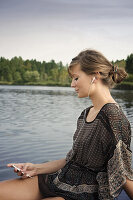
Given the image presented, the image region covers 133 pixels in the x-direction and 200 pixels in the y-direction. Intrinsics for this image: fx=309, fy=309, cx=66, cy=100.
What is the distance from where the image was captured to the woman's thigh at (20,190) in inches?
92.0

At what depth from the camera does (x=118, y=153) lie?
2.18 metres

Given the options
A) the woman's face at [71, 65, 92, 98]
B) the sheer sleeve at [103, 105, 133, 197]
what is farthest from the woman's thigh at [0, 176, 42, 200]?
the woman's face at [71, 65, 92, 98]

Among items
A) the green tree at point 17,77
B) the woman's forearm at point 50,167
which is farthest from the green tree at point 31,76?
the woman's forearm at point 50,167

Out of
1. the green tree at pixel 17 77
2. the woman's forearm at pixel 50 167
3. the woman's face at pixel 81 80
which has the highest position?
the woman's face at pixel 81 80

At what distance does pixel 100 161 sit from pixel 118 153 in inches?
7.0

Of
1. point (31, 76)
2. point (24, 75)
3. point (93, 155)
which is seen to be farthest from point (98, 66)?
point (24, 75)

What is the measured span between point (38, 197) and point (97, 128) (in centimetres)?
71

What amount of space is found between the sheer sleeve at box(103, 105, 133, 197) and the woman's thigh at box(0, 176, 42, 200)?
0.60 metres

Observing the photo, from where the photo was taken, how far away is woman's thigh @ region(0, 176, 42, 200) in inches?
92.0

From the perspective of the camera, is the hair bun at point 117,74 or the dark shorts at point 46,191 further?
the hair bun at point 117,74

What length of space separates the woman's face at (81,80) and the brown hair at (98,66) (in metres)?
0.03

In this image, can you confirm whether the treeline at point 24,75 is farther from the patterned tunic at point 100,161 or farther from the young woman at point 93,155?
the patterned tunic at point 100,161

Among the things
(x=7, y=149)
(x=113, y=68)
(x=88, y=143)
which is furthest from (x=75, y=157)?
(x=7, y=149)

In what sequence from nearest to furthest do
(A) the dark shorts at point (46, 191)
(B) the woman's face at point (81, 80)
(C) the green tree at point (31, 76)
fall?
(A) the dark shorts at point (46, 191) → (B) the woman's face at point (81, 80) → (C) the green tree at point (31, 76)
